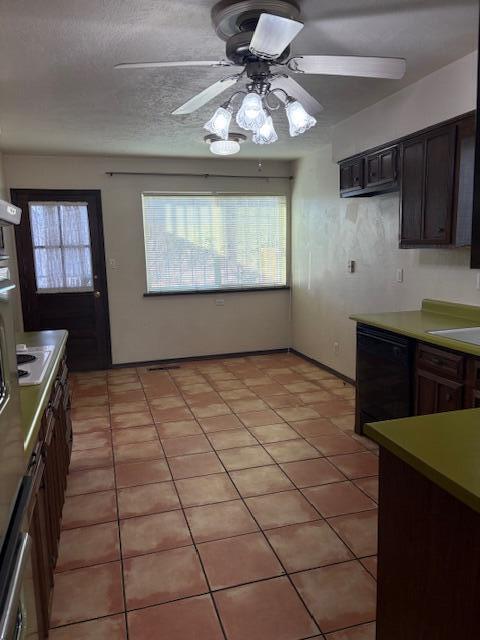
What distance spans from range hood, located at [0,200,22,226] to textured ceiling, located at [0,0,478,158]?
4.85 ft

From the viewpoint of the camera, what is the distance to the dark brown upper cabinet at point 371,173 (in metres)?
3.37

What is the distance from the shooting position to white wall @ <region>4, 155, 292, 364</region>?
527 cm

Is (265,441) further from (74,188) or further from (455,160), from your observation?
(74,188)

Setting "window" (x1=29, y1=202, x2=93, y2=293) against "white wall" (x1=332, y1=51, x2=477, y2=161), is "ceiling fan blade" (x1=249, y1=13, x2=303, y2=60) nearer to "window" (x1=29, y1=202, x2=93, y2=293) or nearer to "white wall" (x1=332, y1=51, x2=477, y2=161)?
"white wall" (x1=332, y1=51, x2=477, y2=161)

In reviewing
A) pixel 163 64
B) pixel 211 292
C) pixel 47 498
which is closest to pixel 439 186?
pixel 163 64

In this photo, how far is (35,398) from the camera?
1897 mm

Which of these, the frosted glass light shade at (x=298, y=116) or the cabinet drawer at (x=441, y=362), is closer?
the frosted glass light shade at (x=298, y=116)

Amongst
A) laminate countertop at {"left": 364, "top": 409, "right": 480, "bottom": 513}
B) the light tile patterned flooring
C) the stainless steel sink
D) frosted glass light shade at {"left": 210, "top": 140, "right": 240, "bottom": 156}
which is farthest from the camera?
frosted glass light shade at {"left": 210, "top": 140, "right": 240, "bottom": 156}

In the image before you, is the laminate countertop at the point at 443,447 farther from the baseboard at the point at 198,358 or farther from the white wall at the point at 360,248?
the baseboard at the point at 198,358

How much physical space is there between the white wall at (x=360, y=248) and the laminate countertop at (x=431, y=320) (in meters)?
0.08

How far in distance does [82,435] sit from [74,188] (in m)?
3.00

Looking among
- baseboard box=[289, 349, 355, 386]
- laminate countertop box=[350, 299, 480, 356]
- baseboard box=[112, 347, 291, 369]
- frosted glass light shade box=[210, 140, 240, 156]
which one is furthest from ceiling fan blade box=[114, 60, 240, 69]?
baseboard box=[112, 347, 291, 369]

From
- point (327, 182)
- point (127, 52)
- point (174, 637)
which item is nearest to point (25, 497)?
point (174, 637)

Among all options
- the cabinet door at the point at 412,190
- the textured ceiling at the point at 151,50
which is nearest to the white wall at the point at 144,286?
the textured ceiling at the point at 151,50
